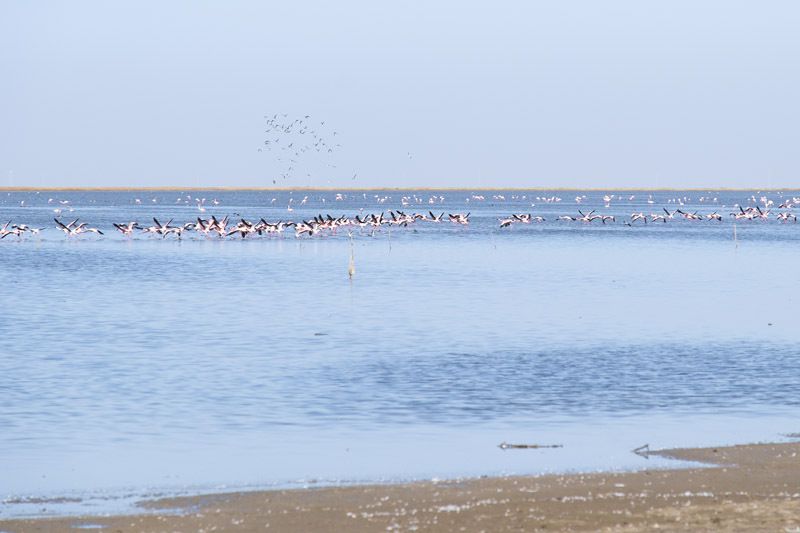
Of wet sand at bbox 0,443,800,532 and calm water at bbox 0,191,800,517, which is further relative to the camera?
calm water at bbox 0,191,800,517

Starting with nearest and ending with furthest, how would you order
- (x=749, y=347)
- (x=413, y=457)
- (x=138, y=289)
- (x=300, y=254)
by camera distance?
(x=413, y=457), (x=749, y=347), (x=138, y=289), (x=300, y=254)

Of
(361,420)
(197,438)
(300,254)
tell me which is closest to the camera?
(197,438)

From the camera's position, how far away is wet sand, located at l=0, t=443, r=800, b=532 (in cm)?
991

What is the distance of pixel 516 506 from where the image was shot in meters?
10.7

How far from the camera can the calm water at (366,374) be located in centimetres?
1389

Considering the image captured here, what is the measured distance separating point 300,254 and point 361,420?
47512mm

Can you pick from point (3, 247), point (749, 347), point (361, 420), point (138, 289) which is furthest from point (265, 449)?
point (3, 247)

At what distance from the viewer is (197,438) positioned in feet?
50.5

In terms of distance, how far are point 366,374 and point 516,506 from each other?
10528mm

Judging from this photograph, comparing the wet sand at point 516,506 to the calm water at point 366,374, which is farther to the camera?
the calm water at point 366,374

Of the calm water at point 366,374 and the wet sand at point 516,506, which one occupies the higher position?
the wet sand at point 516,506

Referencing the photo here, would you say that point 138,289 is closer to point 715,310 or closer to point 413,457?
point 715,310

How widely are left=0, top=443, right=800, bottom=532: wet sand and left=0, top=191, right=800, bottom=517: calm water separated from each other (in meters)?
0.86

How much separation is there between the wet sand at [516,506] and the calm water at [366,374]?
0.86m
